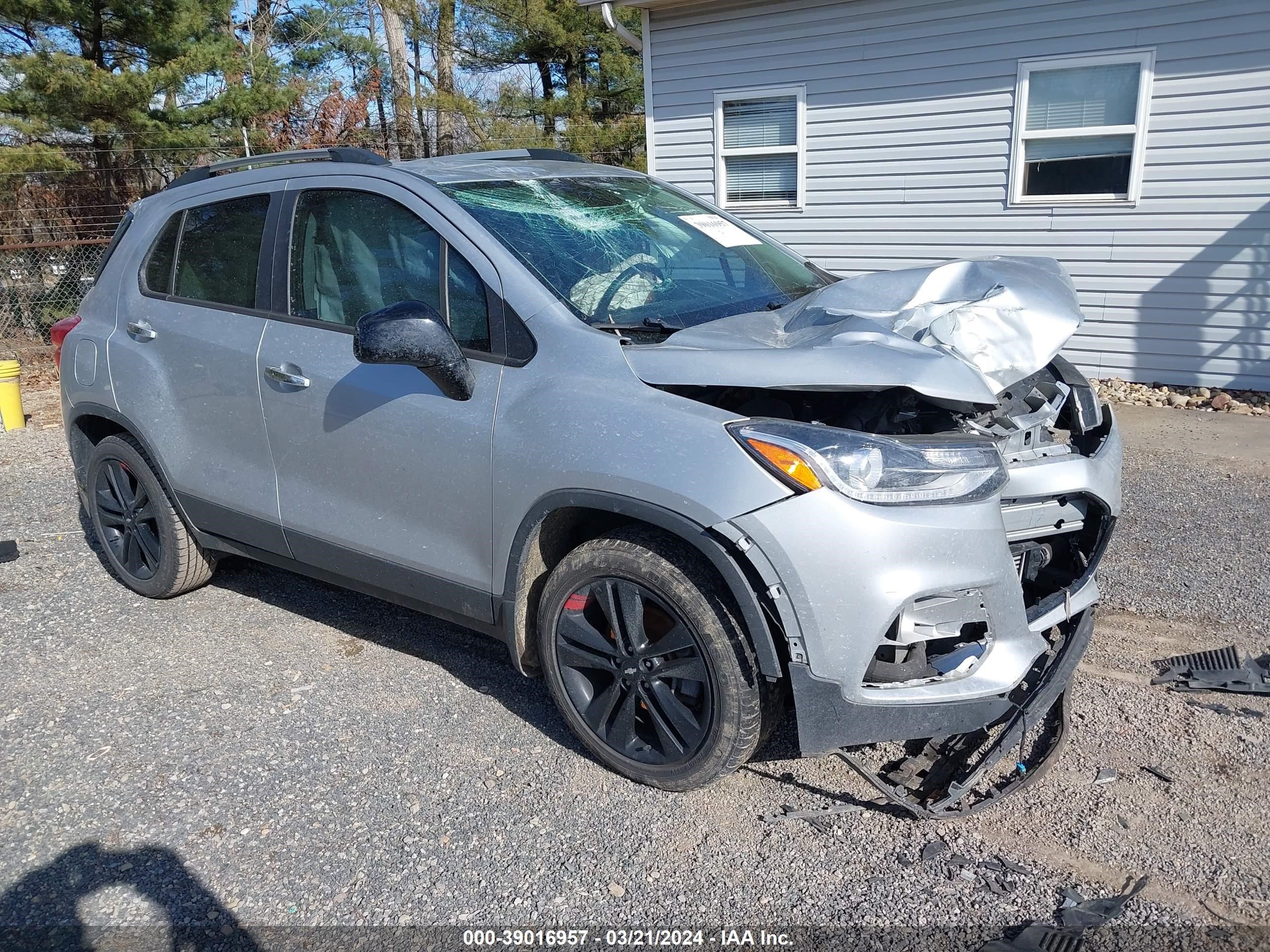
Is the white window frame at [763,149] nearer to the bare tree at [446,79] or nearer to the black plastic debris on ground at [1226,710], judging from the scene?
the black plastic debris on ground at [1226,710]

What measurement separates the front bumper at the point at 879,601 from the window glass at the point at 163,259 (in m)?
2.94

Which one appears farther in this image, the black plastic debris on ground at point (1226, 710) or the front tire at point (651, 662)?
the black plastic debris on ground at point (1226, 710)

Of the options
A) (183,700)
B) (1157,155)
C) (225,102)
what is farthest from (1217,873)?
(225,102)

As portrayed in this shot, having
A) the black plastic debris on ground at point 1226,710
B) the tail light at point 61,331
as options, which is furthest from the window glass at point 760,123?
the black plastic debris on ground at point 1226,710

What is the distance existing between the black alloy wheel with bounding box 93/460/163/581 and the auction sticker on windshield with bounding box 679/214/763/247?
2679 mm

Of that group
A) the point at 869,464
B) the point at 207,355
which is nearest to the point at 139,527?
the point at 207,355

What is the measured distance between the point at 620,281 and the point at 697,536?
1119mm

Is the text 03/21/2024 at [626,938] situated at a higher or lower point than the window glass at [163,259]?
lower

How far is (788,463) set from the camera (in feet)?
8.43

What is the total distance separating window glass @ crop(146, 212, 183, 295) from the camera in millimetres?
4234

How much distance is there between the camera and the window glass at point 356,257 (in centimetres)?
338

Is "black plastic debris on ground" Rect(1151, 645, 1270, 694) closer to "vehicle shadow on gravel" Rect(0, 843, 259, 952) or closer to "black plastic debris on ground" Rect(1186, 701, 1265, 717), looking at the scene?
"black plastic debris on ground" Rect(1186, 701, 1265, 717)

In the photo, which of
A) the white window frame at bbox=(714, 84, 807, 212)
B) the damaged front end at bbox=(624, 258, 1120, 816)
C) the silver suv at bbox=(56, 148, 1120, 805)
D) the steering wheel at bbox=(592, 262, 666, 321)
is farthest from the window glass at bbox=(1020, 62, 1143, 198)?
the steering wheel at bbox=(592, 262, 666, 321)

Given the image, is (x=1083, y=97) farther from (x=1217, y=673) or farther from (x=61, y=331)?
(x=61, y=331)
